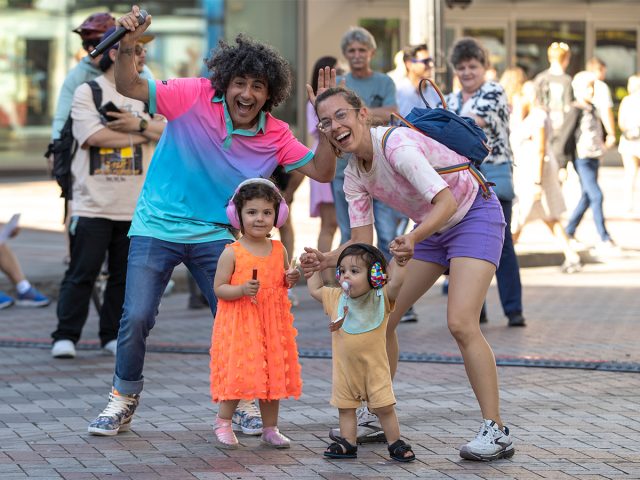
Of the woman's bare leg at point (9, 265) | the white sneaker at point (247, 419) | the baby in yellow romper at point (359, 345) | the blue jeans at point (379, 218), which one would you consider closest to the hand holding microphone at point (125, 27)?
the baby in yellow romper at point (359, 345)

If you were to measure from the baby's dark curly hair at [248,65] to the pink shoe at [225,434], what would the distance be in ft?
4.85

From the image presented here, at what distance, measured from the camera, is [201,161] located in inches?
243

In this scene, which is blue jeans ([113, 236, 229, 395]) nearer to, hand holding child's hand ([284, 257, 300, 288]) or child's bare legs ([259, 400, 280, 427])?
hand holding child's hand ([284, 257, 300, 288])

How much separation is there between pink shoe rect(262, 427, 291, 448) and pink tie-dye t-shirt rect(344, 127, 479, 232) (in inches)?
39.3

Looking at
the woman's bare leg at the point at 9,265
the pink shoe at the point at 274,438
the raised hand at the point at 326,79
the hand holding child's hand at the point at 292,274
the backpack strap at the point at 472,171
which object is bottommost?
the pink shoe at the point at 274,438

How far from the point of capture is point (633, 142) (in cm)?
1705

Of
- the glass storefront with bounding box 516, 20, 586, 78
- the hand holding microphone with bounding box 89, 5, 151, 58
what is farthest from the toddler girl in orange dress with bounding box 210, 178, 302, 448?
the glass storefront with bounding box 516, 20, 586, 78

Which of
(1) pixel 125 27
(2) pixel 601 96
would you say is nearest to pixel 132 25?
(1) pixel 125 27

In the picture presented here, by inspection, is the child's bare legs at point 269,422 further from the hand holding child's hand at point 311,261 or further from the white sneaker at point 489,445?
the white sneaker at point 489,445

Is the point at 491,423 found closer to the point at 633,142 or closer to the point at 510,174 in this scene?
the point at 510,174

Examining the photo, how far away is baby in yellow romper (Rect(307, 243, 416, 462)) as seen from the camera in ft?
18.8

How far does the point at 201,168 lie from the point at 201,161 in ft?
0.11

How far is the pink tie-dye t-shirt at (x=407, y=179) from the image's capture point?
555cm

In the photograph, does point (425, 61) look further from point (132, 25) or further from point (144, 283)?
point (132, 25)
